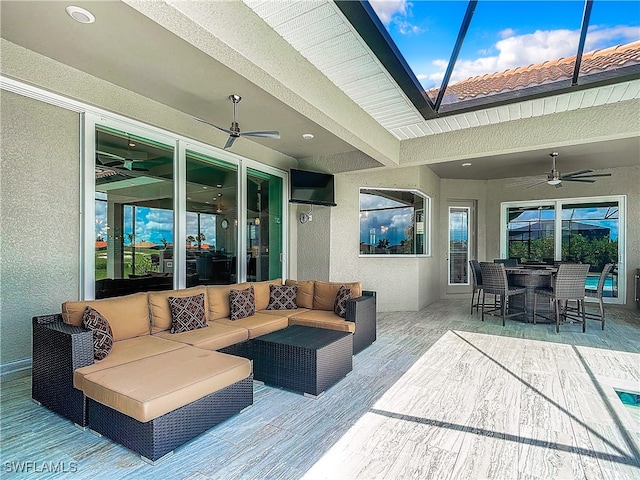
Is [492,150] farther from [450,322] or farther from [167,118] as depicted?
[167,118]

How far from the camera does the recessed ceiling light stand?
267cm

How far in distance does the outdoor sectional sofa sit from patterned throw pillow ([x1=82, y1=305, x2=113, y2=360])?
51 mm

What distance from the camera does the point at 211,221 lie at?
5.47 m

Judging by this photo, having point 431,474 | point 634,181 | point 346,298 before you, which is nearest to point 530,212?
point 634,181

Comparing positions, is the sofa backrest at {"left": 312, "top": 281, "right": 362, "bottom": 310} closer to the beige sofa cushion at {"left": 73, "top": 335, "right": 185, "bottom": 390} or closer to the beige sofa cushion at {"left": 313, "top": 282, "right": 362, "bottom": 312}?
the beige sofa cushion at {"left": 313, "top": 282, "right": 362, "bottom": 312}

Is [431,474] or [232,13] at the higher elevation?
[232,13]

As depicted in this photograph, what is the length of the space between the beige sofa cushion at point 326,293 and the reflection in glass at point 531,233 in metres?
6.16

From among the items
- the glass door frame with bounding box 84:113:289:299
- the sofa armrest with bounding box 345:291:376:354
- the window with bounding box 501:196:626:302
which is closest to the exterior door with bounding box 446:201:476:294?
the window with bounding box 501:196:626:302

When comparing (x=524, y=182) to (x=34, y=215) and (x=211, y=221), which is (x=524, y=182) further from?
(x=34, y=215)

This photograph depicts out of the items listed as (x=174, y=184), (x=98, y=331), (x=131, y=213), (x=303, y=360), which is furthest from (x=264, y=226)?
(x=98, y=331)

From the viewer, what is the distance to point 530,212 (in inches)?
344

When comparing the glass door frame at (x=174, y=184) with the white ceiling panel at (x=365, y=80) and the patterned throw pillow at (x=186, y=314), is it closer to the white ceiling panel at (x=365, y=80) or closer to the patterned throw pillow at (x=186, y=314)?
the patterned throw pillow at (x=186, y=314)

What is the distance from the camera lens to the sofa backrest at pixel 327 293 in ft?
15.1

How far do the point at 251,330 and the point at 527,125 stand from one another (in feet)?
15.2
